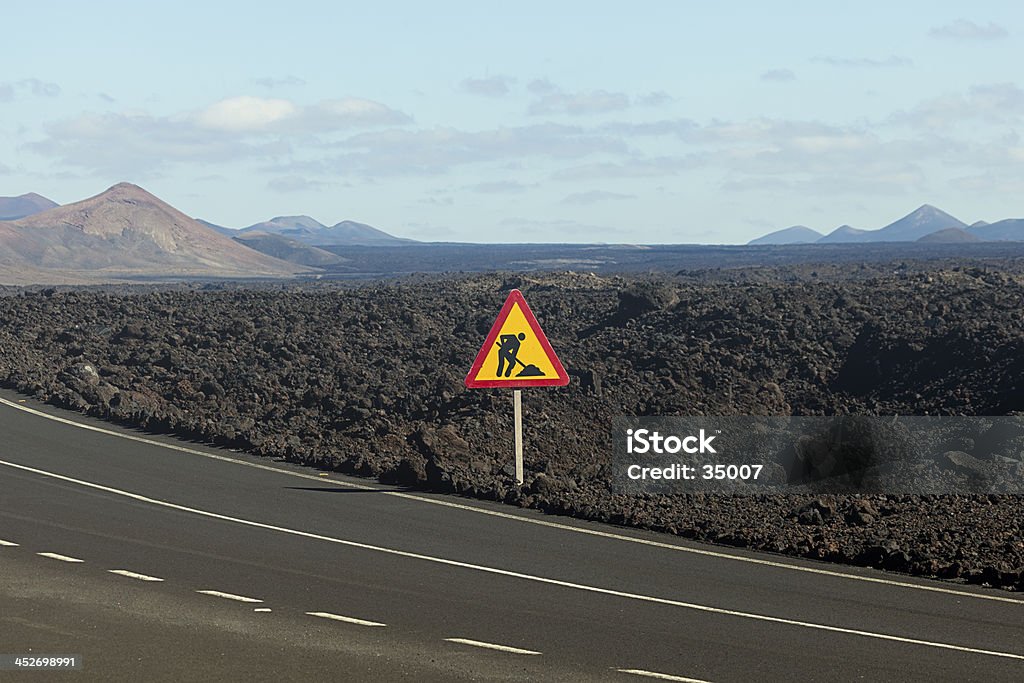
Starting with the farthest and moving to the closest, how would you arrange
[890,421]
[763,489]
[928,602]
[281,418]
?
[281,418] < [890,421] < [763,489] < [928,602]

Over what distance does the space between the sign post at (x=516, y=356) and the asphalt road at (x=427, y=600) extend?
1.53m

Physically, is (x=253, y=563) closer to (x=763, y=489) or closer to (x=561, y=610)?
(x=561, y=610)

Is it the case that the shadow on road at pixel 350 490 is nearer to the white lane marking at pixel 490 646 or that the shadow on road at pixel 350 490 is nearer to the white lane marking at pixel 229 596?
the white lane marking at pixel 229 596

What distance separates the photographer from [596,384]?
882 inches

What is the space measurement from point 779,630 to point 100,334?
23.4m

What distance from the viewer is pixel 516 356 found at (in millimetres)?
14594

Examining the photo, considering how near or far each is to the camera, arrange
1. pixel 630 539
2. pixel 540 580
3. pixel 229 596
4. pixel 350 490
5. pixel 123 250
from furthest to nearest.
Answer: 1. pixel 123 250
2. pixel 350 490
3. pixel 630 539
4. pixel 540 580
5. pixel 229 596

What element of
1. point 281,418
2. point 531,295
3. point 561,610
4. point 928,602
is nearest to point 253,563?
point 561,610

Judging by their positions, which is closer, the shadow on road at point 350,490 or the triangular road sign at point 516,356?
the shadow on road at point 350,490

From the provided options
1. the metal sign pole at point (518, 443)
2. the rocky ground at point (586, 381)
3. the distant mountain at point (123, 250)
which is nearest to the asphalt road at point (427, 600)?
the metal sign pole at point (518, 443)

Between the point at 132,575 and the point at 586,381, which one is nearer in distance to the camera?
the point at 132,575

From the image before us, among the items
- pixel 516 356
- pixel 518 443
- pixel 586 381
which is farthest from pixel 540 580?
pixel 586 381

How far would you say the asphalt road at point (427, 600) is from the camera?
26.4 ft

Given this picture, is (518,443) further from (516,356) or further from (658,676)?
(658,676)
